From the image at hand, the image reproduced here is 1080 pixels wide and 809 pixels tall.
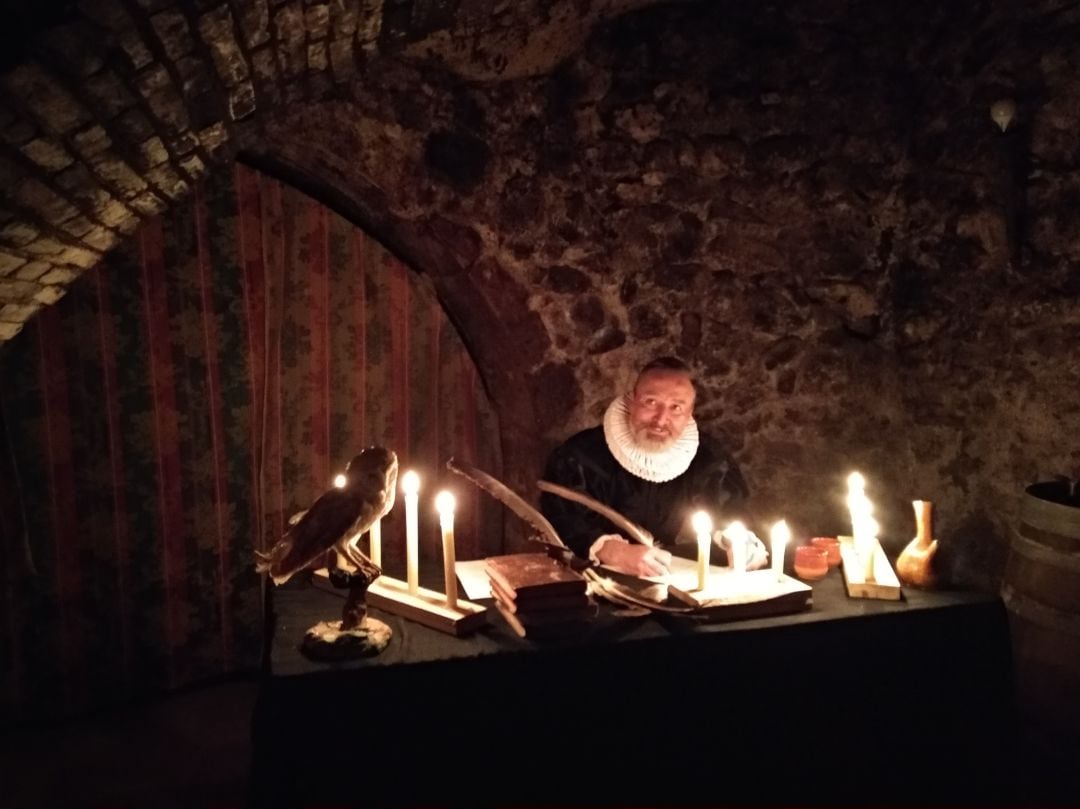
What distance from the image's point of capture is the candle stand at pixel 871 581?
2527 mm

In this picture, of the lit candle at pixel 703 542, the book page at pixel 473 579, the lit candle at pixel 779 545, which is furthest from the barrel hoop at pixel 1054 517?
the book page at pixel 473 579

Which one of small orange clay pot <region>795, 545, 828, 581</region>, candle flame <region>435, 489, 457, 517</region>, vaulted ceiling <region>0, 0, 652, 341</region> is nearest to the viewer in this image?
vaulted ceiling <region>0, 0, 652, 341</region>

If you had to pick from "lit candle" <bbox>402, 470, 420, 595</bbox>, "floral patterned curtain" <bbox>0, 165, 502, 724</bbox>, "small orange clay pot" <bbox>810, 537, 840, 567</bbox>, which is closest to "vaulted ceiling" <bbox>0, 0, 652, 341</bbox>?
"floral patterned curtain" <bbox>0, 165, 502, 724</bbox>

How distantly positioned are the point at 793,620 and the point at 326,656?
1265 millimetres

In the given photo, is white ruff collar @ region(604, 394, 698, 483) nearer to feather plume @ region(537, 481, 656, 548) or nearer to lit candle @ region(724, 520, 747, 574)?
feather plume @ region(537, 481, 656, 548)

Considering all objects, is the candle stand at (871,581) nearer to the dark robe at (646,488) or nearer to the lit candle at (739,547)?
the lit candle at (739,547)

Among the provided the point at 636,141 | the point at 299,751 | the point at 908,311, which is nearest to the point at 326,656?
the point at 299,751

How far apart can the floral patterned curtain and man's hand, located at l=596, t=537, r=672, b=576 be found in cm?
70

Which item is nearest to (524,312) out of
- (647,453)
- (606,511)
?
(647,453)

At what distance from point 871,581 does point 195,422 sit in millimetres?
2547

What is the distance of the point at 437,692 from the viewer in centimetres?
214

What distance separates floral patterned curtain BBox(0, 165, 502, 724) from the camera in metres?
3.22

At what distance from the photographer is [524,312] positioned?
3.44 meters

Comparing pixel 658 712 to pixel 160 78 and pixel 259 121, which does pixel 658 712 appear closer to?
pixel 160 78
